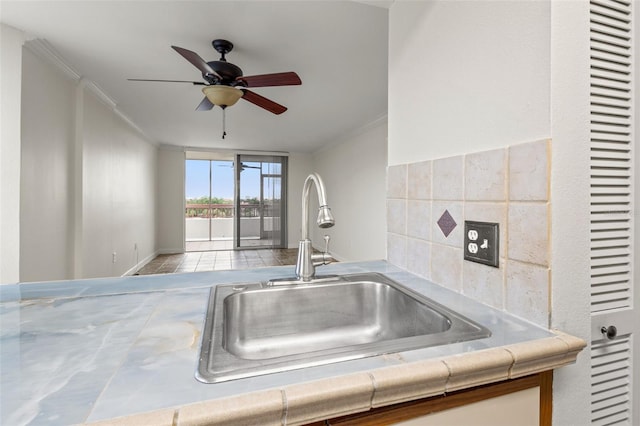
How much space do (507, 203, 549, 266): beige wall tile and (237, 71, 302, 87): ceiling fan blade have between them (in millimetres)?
1932

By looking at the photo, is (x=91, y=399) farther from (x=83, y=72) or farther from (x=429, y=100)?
(x=83, y=72)

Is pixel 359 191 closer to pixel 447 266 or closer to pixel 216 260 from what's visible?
pixel 216 260

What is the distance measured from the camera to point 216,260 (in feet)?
18.5

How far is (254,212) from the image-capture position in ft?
22.9

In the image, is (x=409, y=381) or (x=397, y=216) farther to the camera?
(x=397, y=216)

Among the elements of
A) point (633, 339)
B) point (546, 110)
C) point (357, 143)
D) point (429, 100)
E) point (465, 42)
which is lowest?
point (633, 339)

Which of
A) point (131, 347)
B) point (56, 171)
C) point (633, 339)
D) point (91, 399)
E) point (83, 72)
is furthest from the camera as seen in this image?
point (83, 72)

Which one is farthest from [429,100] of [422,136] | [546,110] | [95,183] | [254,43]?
[95,183]

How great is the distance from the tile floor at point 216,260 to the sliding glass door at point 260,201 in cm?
40

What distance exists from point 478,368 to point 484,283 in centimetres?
37

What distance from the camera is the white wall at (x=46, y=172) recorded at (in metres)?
2.21

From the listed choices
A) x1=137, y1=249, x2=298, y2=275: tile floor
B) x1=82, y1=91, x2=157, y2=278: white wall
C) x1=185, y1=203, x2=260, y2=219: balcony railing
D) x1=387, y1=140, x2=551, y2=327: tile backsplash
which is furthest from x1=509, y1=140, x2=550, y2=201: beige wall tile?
x1=185, y1=203, x2=260, y2=219: balcony railing

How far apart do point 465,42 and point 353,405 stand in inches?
41.4

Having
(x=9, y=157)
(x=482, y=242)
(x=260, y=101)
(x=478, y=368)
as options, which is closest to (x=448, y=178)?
(x=482, y=242)
